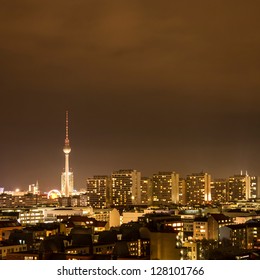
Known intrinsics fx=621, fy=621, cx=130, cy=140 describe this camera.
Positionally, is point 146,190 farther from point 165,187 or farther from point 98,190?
point 98,190

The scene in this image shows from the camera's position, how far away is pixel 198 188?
21656mm

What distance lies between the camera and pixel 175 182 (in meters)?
21.3

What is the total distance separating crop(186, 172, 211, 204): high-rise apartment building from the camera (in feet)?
70.5

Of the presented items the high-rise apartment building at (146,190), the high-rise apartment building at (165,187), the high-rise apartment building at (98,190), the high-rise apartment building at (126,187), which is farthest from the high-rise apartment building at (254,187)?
the high-rise apartment building at (98,190)

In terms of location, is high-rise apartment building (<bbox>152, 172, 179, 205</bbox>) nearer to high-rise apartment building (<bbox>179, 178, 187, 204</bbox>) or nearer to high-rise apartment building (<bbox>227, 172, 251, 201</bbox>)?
high-rise apartment building (<bbox>179, 178, 187, 204</bbox>)

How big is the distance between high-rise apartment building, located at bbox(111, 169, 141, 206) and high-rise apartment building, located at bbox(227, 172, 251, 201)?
3.57 metres

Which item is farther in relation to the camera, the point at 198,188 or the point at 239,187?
the point at 239,187

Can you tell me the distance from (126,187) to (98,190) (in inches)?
49.4

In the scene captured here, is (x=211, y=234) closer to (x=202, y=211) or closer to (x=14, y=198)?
(x=202, y=211)

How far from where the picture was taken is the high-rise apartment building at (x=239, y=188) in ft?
73.6

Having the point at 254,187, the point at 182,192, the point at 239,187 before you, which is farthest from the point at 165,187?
the point at 254,187
